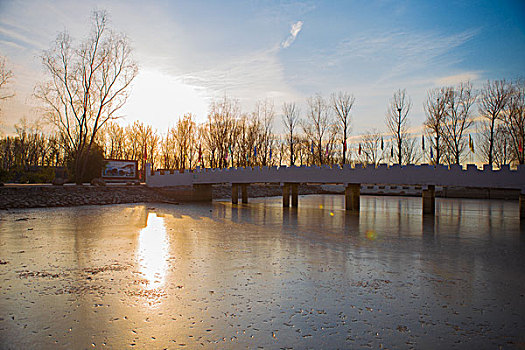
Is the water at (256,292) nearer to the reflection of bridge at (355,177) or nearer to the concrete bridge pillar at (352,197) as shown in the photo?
Answer: the reflection of bridge at (355,177)

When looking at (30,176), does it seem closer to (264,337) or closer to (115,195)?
(115,195)

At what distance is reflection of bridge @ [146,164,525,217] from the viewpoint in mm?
21562

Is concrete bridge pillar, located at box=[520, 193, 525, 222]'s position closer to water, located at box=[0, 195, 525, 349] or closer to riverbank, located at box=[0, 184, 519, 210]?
water, located at box=[0, 195, 525, 349]

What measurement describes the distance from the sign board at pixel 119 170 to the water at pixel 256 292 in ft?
92.5

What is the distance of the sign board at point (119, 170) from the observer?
1655 inches

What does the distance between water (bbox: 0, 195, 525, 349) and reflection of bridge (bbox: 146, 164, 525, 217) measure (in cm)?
849

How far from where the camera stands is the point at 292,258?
11.0 metres

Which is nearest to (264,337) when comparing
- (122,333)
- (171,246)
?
(122,333)

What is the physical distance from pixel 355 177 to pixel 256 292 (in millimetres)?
20785

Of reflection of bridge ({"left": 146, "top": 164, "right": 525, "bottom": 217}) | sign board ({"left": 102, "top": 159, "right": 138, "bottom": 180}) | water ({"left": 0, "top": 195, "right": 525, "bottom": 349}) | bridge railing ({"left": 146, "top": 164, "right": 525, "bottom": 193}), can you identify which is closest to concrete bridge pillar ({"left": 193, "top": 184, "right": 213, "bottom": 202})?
reflection of bridge ({"left": 146, "top": 164, "right": 525, "bottom": 217})

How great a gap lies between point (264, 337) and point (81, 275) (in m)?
5.29

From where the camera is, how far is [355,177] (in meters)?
27.1

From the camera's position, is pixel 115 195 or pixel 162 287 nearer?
pixel 162 287

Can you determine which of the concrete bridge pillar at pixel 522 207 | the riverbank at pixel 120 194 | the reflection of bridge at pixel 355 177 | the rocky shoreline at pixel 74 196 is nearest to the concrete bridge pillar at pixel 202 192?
the reflection of bridge at pixel 355 177
